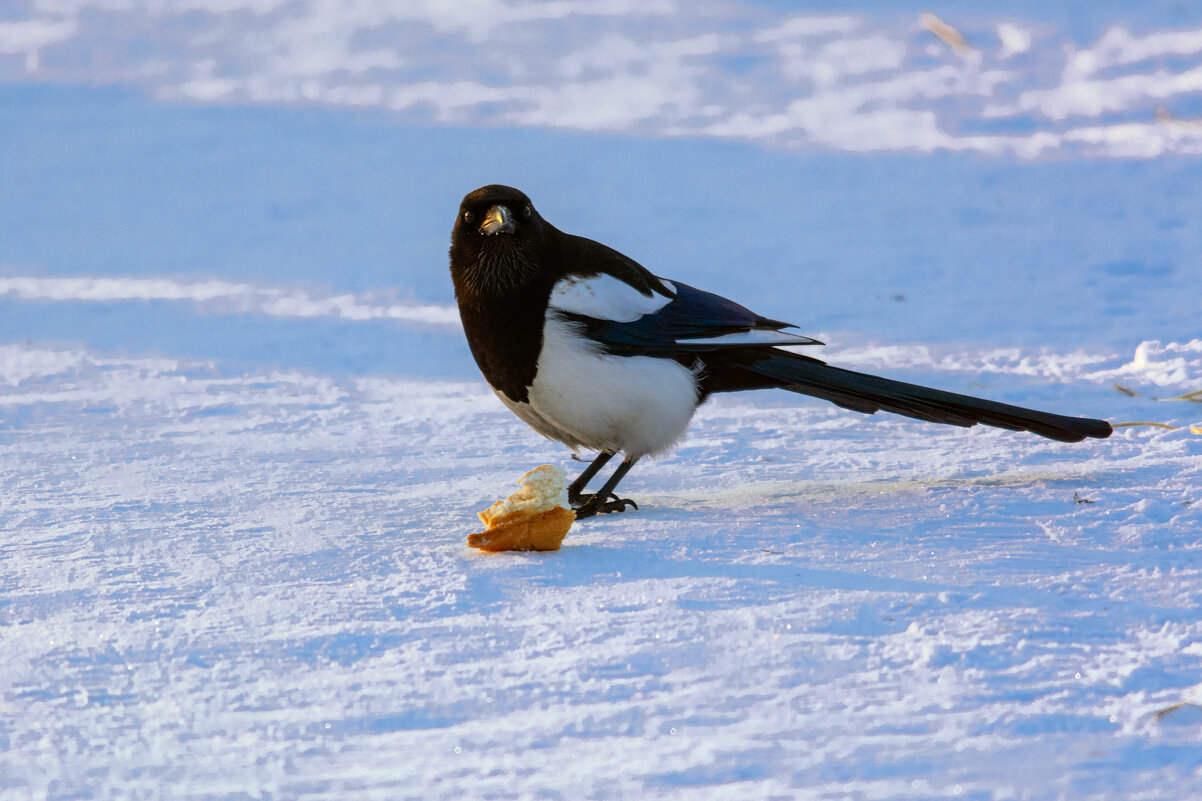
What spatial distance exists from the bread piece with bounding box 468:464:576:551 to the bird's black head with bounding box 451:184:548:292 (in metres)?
0.54

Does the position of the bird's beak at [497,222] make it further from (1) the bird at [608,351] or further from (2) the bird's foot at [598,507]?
(2) the bird's foot at [598,507]

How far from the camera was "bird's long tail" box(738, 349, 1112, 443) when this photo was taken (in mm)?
3619

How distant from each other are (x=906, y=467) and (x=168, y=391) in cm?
263

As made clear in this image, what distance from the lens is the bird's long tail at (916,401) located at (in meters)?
3.62

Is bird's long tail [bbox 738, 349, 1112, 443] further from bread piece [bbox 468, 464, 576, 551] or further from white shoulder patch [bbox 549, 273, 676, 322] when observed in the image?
bread piece [bbox 468, 464, 576, 551]

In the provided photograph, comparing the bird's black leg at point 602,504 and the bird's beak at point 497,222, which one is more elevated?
the bird's beak at point 497,222

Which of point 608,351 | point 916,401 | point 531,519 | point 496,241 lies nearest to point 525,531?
point 531,519

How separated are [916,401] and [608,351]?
85 cm

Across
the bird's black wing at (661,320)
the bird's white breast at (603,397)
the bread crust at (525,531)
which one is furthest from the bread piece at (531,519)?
the bird's black wing at (661,320)

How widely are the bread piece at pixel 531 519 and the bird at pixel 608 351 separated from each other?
0.32 metres

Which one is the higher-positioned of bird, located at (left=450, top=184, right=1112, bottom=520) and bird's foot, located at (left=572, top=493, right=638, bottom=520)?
bird, located at (left=450, top=184, right=1112, bottom=520)

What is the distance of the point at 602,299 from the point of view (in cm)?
337

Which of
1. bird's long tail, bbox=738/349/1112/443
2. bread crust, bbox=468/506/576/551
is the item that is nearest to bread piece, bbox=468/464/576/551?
bread crust, bbox=468/506/576/551

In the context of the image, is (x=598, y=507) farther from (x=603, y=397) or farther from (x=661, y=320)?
(x=661, y=320)
